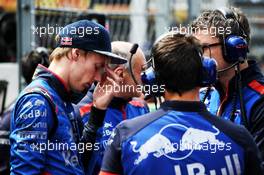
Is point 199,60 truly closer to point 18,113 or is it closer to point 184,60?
point 184,60

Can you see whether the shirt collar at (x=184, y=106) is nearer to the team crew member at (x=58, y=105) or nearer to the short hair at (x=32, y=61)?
the team crew member at (x=58, y=105)

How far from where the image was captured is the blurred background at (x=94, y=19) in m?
6.34

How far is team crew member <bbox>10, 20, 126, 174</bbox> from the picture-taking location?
370 centimetres

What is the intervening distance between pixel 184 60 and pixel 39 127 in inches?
33.8

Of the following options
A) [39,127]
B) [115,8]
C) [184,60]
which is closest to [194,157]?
[184,60]

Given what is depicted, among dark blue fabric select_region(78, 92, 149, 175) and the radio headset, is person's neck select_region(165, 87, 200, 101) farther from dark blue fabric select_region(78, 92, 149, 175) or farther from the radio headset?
dark blue fabric select_region(78, 92, 149, 175)

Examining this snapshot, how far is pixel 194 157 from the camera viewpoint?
326cm

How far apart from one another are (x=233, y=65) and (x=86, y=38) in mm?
882

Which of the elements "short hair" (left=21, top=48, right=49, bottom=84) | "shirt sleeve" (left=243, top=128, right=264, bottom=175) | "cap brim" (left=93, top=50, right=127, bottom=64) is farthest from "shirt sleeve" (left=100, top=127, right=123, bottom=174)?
"short hair" (left=21, top=48, right=49, bottom=84)

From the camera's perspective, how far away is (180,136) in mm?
3287

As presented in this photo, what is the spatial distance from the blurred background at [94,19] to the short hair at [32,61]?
29 centimetres

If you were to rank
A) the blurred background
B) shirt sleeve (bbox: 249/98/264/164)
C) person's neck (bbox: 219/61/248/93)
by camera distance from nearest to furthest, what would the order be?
shirt sleeve (bbox: 249/98/264/164)
person's neck (bbox: 219/61/248/93)
the blurred background

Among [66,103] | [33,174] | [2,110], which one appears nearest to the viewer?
[33,174]

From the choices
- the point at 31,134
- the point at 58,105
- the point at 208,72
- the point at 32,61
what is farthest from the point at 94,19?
the point at 208,72
